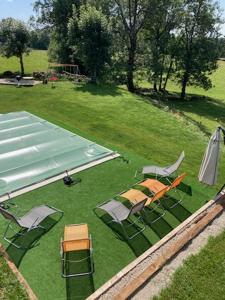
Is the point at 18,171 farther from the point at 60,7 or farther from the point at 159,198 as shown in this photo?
the point at 60,7

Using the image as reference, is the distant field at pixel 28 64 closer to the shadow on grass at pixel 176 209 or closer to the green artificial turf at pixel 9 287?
the shadow on grass at pixel 176 209

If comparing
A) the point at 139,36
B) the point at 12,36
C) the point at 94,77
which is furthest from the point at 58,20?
the point at 94,77

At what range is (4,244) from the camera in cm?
779

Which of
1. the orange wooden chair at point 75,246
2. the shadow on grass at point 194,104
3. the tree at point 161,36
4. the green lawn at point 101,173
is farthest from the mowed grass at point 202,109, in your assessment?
the orange wooden chair at point 75,246

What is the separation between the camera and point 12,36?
33125 mm

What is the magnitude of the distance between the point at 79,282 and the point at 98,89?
2189 centimetres

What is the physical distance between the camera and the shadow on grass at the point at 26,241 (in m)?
7.43

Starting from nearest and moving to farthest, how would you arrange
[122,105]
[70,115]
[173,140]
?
[173,140] → [70,115] → [122,105]

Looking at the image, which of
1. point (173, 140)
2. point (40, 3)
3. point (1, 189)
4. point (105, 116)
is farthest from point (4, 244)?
point (40, 3)

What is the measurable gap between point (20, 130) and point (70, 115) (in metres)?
4.49

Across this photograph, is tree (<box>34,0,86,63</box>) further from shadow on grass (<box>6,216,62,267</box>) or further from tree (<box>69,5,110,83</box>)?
shadow on grass (<box>6,216,62,267</box>)

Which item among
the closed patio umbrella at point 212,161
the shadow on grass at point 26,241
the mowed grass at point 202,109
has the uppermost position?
the closed patio umbrella at point 212,161

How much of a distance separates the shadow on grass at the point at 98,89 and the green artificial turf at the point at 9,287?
1983cm

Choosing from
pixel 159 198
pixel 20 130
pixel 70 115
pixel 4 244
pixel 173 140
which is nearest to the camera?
pixel 4 244
